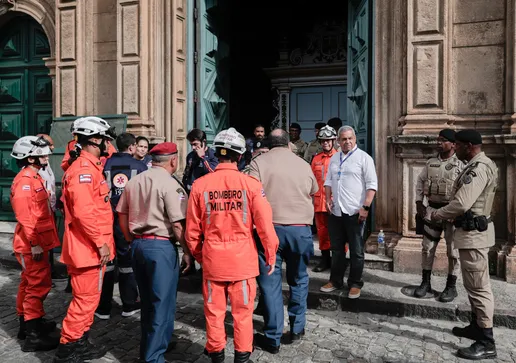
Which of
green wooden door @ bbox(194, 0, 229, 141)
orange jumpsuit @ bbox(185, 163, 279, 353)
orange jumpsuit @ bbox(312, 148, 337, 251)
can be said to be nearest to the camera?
orange jumpsuit @ bbox(185, 163, 279, 353)

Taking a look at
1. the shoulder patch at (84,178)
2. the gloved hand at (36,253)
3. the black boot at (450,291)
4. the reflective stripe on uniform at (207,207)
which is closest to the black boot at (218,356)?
the reflective stripe on uniform at (207,207)

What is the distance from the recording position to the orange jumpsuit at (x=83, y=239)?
387 cm

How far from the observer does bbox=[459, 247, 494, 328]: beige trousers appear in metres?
4.09

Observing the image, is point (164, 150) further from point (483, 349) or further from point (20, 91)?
point (20, 91)

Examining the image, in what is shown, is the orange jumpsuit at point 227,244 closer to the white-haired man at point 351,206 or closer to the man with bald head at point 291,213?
the man with bald head at point 291,213

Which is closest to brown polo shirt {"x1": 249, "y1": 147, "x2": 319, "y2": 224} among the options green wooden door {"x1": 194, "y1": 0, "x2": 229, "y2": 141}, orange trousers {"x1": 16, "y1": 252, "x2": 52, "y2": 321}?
orange trousers {"x1": 16, "y1": 252, "x2": 52, "y2": 321}

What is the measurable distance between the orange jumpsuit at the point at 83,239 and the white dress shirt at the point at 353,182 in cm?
256

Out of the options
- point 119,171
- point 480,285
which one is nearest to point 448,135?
point 480,285

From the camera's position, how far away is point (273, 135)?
462cm

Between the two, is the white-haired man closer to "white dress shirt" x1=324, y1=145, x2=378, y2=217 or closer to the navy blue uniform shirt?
"white dress shirt" x1=324, y1=145, x2=378, y2=217

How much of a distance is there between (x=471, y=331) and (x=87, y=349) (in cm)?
329

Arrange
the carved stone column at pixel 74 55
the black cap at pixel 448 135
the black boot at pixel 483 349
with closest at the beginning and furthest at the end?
the black boot at pixel 483 349 → the black cap at pixel 448 135 → the carved stone column at pixel 74 55

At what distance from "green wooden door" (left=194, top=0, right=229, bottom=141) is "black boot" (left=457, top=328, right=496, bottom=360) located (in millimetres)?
5397

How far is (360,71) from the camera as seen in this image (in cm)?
711
